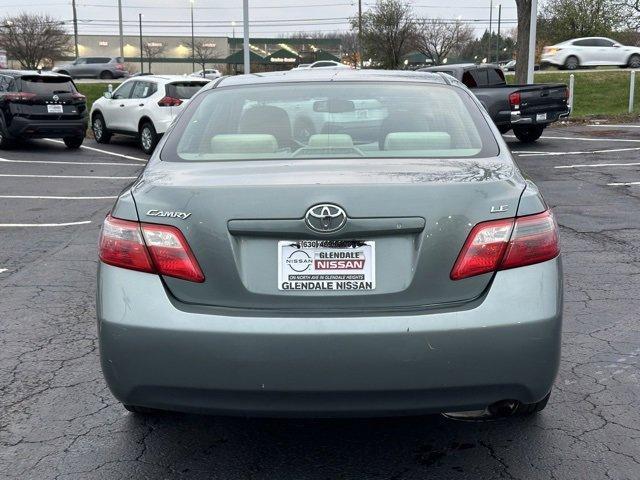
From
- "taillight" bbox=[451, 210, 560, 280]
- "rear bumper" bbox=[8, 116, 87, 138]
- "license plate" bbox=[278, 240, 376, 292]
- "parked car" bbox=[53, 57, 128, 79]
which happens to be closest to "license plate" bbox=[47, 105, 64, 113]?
"rear bumper" bbox=[8, 116, 87, 138]

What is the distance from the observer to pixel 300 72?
4273 millimetres

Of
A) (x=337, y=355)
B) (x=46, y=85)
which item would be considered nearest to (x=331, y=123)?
(x=337, y=355)

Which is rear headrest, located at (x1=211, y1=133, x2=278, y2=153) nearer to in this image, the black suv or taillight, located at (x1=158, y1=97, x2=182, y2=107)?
taillight, located at (x1=158, y1=97, x2=182, y2=107)

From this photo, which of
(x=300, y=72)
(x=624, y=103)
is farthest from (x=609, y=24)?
(x=300, y=72)

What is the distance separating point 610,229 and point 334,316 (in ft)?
19.9

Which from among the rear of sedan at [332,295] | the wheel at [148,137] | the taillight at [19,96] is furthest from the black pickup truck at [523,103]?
the rear of sedan at [332,295]

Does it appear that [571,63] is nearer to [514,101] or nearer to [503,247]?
[514,101]

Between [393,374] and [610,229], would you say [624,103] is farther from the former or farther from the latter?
[393,374]

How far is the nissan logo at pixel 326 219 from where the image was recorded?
2.61 metres

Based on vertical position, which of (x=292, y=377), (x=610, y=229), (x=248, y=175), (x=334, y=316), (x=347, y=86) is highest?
(x=347, y=86)

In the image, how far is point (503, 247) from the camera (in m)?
2.71

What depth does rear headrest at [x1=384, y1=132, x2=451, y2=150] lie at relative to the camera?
3.33 m

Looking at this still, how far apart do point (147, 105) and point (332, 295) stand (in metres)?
14.1

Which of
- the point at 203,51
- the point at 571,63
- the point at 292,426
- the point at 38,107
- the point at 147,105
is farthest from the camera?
the point at 203,51
